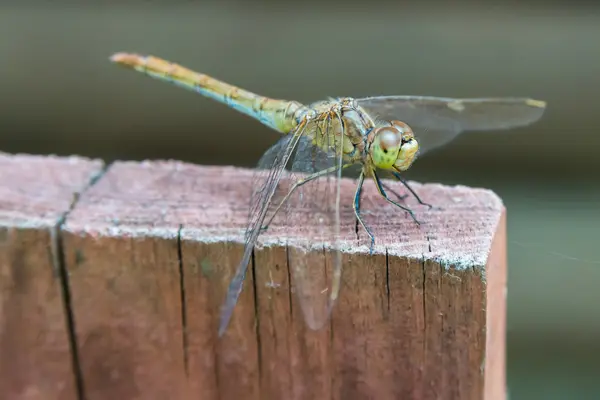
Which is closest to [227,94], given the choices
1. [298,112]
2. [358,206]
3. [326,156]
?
[298,112]

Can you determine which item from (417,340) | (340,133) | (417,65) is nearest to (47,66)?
(417,65)

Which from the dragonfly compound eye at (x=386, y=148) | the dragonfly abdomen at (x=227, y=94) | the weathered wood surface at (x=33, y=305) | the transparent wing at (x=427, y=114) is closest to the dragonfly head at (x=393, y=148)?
the dragonfly compound eye at (x=386, y=148)

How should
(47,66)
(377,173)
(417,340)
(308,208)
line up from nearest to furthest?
(417,340)
(308,208)
(377,173)
(47,66)

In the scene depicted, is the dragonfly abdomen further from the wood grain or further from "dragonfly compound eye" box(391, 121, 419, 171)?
the wood grain

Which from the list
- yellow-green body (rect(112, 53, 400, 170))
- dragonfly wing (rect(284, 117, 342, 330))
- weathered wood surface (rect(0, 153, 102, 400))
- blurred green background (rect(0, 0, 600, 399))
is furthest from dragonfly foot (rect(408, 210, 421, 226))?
blurred green background (rect(0, 0, 600, 399))

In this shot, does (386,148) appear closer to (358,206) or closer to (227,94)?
(358,206)

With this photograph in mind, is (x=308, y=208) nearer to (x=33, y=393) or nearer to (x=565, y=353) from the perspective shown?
(x=33, y=393)

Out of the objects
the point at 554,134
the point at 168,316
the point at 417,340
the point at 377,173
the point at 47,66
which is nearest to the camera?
the point at 417,340
